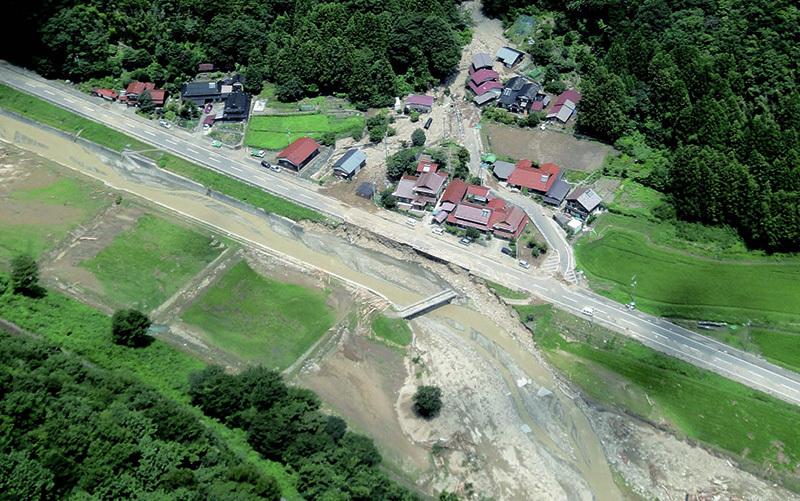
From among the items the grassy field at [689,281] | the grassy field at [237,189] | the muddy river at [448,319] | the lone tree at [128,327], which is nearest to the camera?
the muddy river at [448,319]

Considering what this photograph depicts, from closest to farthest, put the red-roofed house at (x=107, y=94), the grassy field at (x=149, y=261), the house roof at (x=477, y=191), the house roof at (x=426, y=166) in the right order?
the grassy field at (x=149, y=261)
the house roof at (x=477, y=191)
the house roof at (x=426, y=166)
the red-roofed house at (x=107, y=94)

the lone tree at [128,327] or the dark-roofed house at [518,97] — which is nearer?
the lone tree at [128,327]

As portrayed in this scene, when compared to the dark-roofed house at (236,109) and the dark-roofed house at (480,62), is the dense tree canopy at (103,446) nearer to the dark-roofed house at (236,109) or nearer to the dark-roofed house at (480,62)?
the dark-roofed house at (236,109)

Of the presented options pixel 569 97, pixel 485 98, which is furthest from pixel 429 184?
pixel 569 97

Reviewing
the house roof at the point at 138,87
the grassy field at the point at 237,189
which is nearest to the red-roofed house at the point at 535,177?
the grassy field at the point at 237,189

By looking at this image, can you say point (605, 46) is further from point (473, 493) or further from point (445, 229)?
point (473, 493)

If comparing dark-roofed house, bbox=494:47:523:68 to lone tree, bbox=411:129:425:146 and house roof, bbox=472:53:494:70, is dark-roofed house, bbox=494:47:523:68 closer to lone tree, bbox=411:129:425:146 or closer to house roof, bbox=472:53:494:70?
house roof, bbox=472:53:494:70
